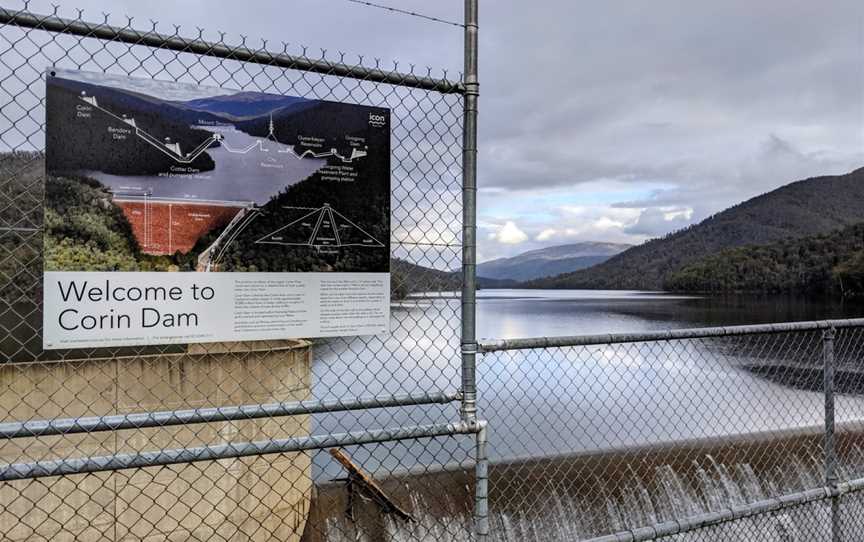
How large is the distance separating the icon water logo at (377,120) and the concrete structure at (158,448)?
327 centimetres

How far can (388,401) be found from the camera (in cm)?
255

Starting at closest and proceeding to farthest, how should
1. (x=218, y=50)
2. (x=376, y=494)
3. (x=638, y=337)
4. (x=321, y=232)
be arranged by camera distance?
(x=218, y=50) < (x=321, y=232) < (x=638, y=337) < (x=376, y=494)

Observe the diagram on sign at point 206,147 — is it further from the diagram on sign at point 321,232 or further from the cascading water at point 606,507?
the cascading water at point 606,507

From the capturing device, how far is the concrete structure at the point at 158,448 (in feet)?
19.3

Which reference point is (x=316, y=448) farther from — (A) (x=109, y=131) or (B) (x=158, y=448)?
(B) (x=158, y=448)

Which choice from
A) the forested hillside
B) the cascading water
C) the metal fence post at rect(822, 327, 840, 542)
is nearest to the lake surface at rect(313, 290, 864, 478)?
the cascading water

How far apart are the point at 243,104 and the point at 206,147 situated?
9.0 inches

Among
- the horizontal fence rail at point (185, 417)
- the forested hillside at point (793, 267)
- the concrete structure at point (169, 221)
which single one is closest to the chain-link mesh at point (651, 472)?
the horizontal fence rail at point (185, 417)

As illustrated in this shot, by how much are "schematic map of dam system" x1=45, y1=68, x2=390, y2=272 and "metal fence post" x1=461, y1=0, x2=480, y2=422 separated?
0.35 m

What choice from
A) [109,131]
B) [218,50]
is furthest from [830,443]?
[109,131]

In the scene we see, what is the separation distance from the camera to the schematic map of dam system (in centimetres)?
217

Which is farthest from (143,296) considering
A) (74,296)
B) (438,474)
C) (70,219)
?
(438,474)

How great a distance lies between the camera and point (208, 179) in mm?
2348

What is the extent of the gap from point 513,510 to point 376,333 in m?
6.20
